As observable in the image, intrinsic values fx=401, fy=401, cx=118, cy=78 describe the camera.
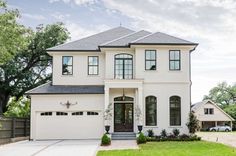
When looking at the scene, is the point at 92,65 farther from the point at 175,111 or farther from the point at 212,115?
the point at 212,115

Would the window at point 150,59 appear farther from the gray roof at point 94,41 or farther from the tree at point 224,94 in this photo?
the tree at point 224,94

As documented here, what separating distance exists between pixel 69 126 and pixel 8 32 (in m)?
15.9

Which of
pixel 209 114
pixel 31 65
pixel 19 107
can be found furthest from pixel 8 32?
pixel 209 114

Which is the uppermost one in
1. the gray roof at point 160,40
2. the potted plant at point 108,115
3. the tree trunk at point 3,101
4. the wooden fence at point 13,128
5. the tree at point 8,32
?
the gray roof at point 160,40

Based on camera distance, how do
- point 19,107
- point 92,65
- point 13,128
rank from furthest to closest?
point 19,107 < point 92,65 < point 13,128

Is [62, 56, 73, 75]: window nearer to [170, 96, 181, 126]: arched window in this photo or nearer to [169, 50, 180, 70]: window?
[169, 50, 180, 70]: window

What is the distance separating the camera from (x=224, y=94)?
80.7 meters

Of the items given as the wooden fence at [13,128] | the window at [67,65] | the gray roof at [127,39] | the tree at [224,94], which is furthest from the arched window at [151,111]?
the tree at [224,94]

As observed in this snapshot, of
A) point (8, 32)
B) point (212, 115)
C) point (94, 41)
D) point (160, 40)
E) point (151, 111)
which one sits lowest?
point (212, 115)

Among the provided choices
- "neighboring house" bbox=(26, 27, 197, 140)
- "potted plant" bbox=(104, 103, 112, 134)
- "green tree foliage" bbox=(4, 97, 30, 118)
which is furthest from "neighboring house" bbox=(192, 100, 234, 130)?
"potted plant" bbox=(104, 103, 112, 134)

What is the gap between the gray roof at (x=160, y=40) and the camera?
28.9m

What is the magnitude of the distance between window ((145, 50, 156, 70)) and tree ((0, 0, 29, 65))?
1485 cm

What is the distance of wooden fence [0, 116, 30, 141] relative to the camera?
82.4ft

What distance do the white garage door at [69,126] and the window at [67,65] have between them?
11.0ft
